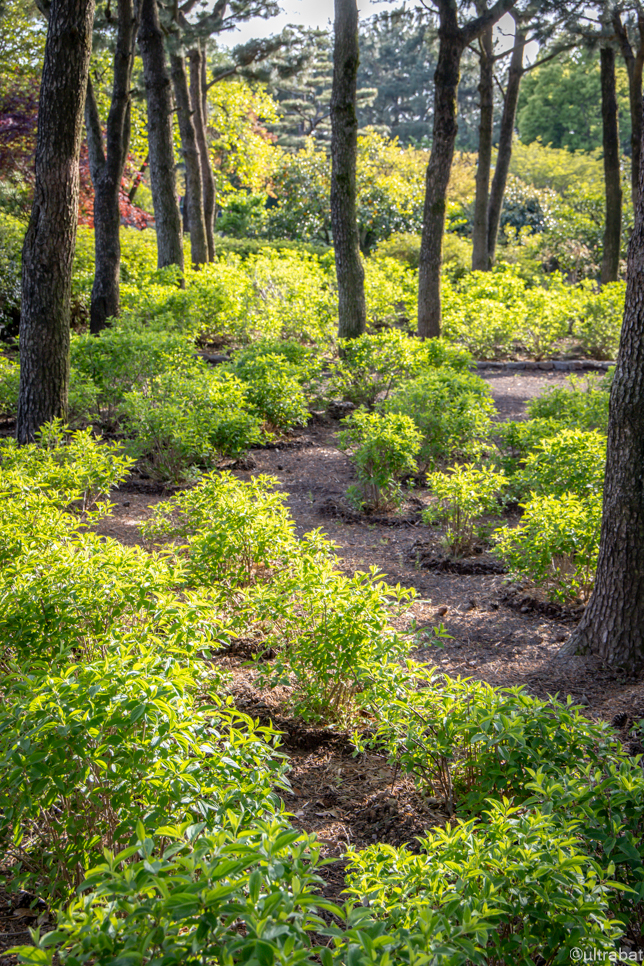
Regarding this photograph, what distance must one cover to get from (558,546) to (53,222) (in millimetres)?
5502

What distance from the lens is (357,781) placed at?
302cm

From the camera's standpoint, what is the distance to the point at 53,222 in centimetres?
670

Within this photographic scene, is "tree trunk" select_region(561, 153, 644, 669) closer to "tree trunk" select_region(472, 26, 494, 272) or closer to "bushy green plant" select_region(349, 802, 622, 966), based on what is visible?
"bushy green plant" select_region(349, 802, 622, 966)

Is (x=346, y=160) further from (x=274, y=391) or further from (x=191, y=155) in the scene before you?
(x=191, y=155)

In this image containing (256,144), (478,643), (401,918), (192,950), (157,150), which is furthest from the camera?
(256,144)

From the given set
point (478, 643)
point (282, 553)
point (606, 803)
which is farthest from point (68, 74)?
point (606, 803)

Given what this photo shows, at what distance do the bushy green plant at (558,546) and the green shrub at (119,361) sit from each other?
16.5 feet

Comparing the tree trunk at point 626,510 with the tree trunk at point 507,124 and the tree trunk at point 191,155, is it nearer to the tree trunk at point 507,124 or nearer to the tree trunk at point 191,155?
the tree trunk at point 191,155

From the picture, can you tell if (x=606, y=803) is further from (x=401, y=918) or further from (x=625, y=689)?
(x=625, y=689)

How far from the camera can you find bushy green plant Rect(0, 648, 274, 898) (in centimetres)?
186

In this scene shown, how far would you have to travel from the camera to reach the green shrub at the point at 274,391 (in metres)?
8.15

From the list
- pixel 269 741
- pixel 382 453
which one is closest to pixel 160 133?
pixel 382 453

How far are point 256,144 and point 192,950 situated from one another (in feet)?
91.2

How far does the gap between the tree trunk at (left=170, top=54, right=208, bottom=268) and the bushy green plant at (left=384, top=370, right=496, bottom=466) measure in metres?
9.50
